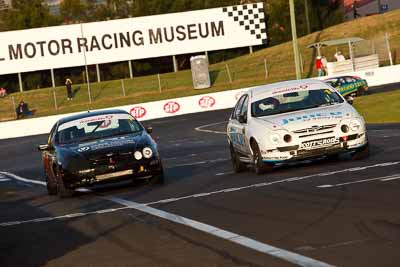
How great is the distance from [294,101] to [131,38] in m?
55.0

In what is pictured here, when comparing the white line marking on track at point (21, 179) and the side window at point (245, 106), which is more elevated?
the side window at point (245, 106)

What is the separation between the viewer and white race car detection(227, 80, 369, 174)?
15.8 meters

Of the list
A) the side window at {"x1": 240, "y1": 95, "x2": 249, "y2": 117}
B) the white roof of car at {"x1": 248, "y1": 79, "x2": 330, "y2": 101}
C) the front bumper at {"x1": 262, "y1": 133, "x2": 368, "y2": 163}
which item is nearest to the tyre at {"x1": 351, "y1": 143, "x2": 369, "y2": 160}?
the front bumper at {"x1": 262, "y1": 133, "x2": 368, "y2": 163}

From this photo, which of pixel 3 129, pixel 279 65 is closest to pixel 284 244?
pixel 3 129

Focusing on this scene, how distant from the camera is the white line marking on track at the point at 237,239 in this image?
7980 mm

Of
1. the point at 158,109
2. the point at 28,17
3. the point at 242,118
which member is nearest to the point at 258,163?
the point at 242,118

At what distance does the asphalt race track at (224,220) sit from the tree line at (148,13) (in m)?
60.7

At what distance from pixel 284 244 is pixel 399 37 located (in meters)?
64.8

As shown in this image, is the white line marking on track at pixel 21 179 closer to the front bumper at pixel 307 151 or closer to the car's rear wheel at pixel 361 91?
the front bumper at pixel 307 151

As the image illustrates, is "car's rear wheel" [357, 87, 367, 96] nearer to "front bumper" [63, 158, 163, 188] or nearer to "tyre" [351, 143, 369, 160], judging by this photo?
"tyre" [351, 143, 369, 160]

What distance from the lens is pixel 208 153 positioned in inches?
1009

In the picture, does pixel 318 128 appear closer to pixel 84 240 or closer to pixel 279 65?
pixel 84 240

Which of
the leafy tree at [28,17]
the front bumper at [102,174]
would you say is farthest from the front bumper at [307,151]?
the leafy tree at [28,17]

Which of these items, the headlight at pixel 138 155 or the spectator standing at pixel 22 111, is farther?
the spectator standing at pixel 22 111
